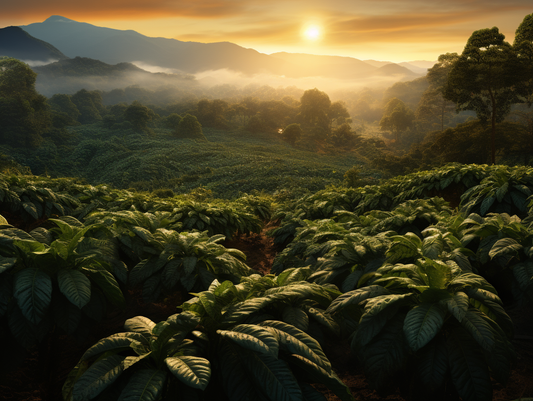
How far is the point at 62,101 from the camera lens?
2704 inches

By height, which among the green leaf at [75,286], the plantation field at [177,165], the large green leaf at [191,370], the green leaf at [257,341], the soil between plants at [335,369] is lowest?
the plantation field at [177,165]

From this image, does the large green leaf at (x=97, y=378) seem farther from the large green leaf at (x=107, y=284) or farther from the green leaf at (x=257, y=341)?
the large green leaf at (x=107, y=284)

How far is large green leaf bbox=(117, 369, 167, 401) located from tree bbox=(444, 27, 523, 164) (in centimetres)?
2741

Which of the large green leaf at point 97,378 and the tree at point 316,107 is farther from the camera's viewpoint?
the tree at point 316,107

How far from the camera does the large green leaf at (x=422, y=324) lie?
1845mm

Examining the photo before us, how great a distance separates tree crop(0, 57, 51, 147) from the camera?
4212cm

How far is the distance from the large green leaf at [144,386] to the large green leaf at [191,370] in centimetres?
9

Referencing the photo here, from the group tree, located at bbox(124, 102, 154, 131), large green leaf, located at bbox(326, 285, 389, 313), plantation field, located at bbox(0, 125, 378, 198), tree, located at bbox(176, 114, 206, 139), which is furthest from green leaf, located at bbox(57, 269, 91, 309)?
tree, located at bbox(124, 102, 154, 131)

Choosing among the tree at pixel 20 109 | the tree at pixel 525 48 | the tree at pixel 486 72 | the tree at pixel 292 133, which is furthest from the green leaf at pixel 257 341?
the tree at pixel 292 133

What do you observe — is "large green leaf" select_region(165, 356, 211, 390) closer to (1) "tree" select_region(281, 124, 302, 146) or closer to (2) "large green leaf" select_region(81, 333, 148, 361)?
(2) "large green leaf" select_region(81, 333, 148, 361)

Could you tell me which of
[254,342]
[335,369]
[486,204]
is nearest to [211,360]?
[254,342]

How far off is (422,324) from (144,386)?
1.70m

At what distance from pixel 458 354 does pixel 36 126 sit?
56027 millimetres

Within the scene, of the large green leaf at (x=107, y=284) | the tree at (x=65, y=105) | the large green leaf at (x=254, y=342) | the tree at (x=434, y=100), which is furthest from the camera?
the tree at (x=65, y=105)
